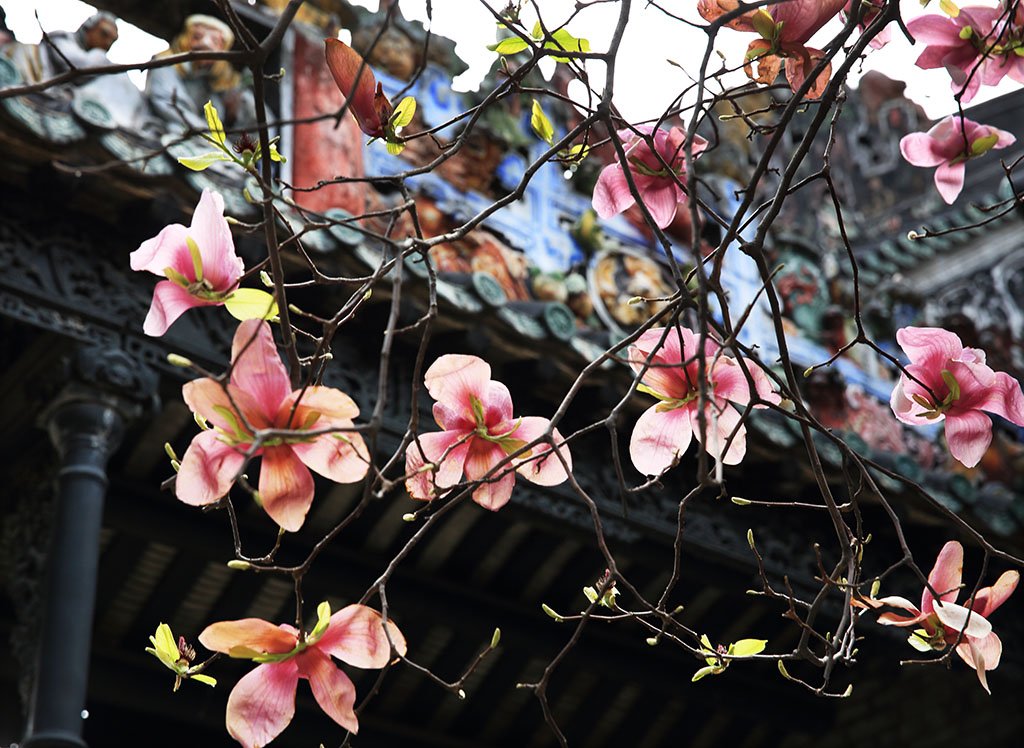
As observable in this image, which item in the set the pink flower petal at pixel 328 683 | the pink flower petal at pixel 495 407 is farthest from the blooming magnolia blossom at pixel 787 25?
the pink flower petal at pixel 328 683

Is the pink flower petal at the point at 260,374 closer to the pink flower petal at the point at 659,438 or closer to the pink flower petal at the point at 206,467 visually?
the pink flower petal at the point at 206,467

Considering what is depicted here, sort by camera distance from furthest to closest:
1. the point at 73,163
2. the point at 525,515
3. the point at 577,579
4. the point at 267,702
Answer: the point at 577,579
the point at 525,515
the point at 73,163
the point at 267,702

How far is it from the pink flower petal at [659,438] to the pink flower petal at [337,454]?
377 mm

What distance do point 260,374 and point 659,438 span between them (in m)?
0.52

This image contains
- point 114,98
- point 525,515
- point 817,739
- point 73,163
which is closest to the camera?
point 73,163

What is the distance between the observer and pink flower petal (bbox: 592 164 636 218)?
1.58 m

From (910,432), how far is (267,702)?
5.59m

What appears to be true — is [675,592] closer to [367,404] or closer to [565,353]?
[565,353]

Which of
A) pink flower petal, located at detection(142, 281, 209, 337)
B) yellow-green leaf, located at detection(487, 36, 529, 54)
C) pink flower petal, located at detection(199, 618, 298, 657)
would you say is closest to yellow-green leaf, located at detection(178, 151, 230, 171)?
pink flower petal, located at detection(142, 281, 209, 337)

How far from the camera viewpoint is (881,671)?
20.9ft

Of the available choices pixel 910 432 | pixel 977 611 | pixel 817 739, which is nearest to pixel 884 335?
pixel 910 432

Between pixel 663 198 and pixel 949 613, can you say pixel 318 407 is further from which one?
pixel 949 613

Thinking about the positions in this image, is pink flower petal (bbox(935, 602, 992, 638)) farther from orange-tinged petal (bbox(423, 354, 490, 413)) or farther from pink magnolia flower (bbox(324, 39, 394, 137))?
pink magnolia flower (bbox(324, 39, 394, 137))

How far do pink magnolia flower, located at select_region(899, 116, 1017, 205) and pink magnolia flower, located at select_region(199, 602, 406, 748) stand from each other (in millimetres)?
918
